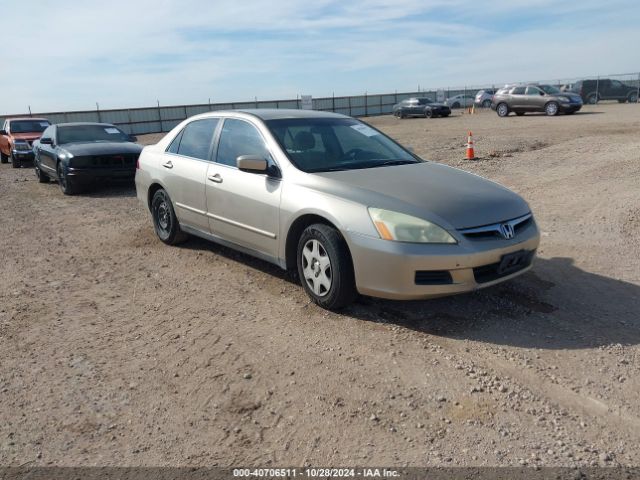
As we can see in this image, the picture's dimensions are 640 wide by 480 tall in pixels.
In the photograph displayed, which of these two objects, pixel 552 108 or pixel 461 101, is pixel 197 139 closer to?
pixel 552 108

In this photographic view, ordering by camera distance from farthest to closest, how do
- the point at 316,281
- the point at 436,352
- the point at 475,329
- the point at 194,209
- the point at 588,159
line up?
the point at 588,159
the point at 194,209
the point at 316,281
the point at 475,329
the point at 436,352

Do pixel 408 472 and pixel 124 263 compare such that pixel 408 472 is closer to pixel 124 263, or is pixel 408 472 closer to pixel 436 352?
pixel 436 352

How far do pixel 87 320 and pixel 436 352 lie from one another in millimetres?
2788

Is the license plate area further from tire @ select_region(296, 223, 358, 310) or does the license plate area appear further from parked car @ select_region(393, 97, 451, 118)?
parked car @ select_region(393, 97, 451, 118)

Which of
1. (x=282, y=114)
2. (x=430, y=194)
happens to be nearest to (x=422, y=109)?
(x=282, y=114)

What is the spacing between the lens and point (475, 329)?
4082 mm

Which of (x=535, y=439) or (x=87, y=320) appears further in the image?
(x=87, y=320)

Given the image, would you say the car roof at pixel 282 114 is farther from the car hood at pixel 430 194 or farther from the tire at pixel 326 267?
the tire at pixel 326 267

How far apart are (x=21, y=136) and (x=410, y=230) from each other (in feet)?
54.9

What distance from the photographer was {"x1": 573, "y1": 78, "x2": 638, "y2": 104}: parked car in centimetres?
3800

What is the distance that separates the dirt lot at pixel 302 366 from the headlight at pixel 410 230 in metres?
0.70

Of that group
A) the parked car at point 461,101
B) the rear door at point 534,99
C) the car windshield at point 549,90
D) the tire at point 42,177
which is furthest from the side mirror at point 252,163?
the parked car at point 461,101

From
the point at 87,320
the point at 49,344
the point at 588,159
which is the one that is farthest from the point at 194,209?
the point at 588,159

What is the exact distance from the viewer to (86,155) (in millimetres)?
10516
